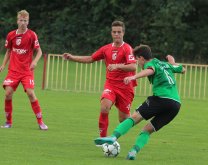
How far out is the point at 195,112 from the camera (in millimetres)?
19562

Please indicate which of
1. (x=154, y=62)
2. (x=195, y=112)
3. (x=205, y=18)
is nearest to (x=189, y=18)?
(x=205, y=18)

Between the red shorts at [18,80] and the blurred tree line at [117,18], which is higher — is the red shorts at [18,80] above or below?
below

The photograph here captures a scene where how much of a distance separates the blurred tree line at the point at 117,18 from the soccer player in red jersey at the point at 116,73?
92.9 feet

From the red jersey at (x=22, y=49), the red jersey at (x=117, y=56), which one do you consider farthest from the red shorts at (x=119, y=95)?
the red jersey at (x=22, y=49)

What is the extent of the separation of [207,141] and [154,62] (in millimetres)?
3278

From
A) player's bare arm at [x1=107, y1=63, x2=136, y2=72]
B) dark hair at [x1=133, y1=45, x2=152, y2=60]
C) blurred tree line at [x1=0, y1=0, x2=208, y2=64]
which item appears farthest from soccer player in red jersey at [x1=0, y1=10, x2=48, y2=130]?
blurred tree line at [x1=0, y1=0, x2=208, y2=64]

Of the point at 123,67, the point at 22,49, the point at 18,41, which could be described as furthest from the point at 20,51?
the point at 123,67

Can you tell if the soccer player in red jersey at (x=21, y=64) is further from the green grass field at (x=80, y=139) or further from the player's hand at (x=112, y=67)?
the player's hand at (x=112, y=67)

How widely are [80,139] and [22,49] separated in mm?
2161

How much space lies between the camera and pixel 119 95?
12.5m

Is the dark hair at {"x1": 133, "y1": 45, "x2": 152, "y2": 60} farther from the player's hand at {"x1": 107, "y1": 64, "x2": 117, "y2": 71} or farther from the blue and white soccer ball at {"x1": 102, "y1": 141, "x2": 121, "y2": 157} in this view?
the blue and white soccer ball at {"x1": 102, "y1": 141, "x2": 121, "y2": 157}

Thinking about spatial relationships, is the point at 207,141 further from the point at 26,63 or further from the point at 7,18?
the point at 7,18

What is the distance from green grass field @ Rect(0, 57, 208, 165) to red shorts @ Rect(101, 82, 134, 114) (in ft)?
1.98

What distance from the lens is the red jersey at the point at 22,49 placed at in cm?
1393
